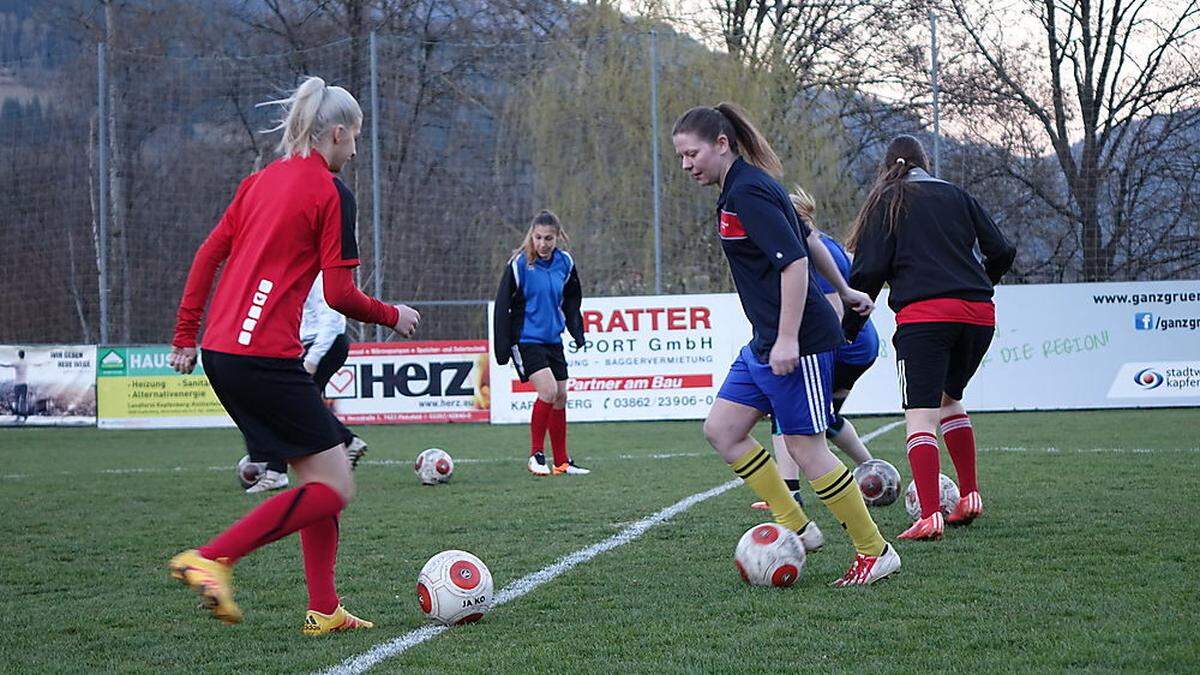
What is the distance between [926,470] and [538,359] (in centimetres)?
470

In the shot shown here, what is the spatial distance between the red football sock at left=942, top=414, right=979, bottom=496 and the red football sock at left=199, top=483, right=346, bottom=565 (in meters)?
3.32

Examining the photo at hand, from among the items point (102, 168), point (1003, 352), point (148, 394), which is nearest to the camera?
point (1003, 352)

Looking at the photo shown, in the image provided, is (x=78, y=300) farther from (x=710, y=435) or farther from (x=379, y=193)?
(x=710, y=435)

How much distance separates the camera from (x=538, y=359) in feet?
33.9

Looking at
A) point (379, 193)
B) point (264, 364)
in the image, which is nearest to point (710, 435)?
point (264, 364)

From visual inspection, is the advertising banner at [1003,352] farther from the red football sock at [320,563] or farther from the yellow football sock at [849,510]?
the red football sock at [320,563]

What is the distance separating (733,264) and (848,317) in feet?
6.95

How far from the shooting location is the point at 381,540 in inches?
264

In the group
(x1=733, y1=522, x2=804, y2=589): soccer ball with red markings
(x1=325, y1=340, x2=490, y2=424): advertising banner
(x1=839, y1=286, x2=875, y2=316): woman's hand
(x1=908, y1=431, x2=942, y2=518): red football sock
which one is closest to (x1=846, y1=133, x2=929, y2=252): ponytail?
(x1=839, y1=286, x2=875, y2=316): woman's hand

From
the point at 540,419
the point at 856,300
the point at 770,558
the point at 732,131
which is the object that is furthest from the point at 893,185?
the point at 540,419

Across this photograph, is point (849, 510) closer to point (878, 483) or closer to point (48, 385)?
point (878, 483)

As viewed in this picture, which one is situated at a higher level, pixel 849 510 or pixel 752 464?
pixel 752 464

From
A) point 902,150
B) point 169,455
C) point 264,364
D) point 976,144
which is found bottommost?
point 169,455

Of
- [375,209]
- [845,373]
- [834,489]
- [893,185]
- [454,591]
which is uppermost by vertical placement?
[375,209]
